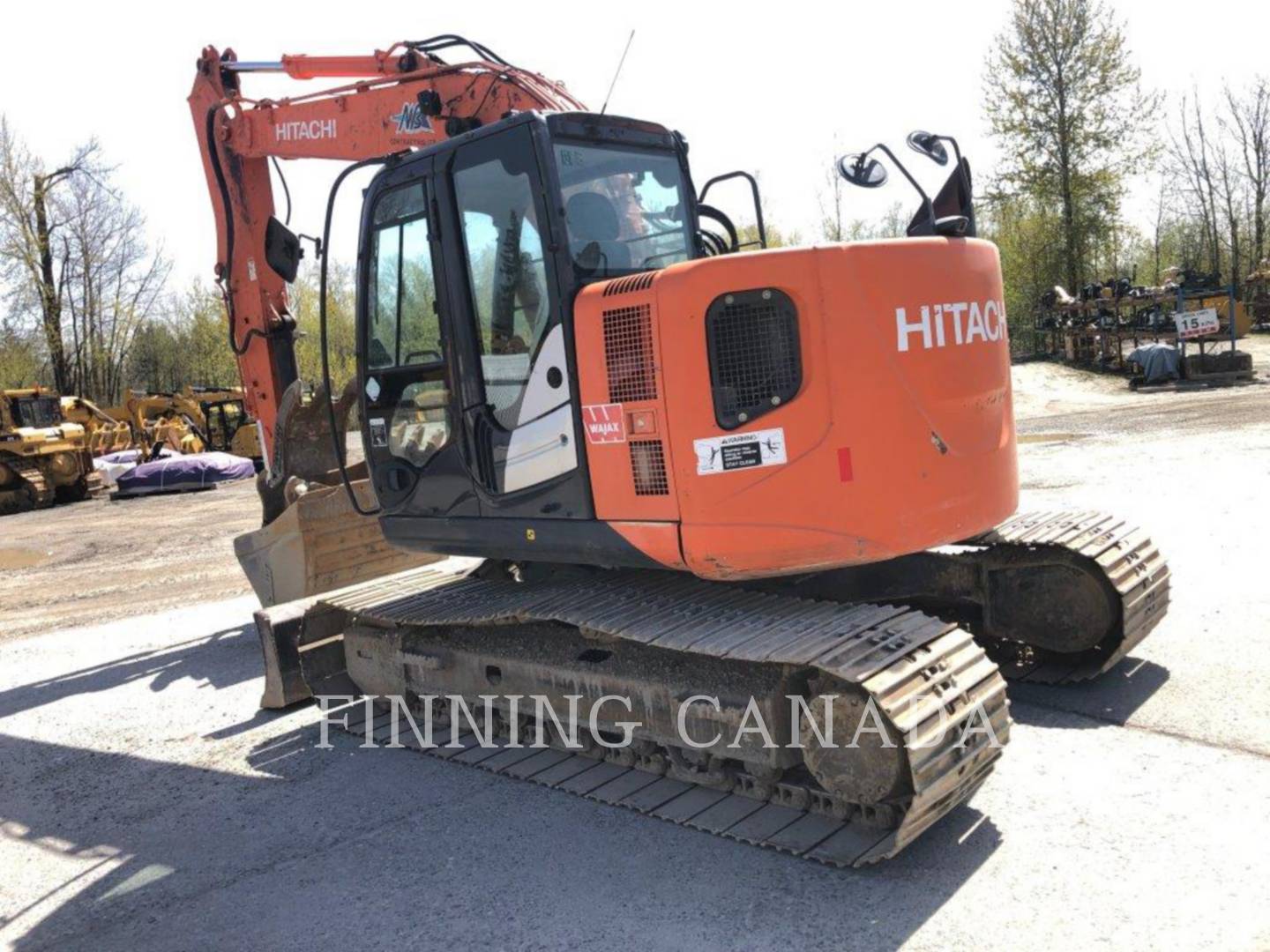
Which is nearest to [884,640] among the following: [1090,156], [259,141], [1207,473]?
[259,141]

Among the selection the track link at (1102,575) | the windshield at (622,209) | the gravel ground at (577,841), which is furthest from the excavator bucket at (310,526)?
the track link at (1102,575)

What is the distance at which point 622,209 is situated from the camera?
4629 millimetres

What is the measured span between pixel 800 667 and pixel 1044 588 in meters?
2.11

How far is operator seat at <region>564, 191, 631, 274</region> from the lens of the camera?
4379mm

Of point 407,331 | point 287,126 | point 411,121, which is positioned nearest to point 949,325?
point 407,331

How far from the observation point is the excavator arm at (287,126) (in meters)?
6.43

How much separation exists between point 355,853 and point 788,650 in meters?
1.89

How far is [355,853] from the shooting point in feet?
13.9

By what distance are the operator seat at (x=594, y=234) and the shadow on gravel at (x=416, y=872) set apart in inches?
88.0

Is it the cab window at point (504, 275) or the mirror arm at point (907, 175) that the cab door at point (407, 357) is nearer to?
the cab window at point (504, 275)

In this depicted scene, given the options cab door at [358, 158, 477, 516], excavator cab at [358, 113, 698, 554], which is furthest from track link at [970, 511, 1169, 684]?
cab door at [358, 158, 477, 516]

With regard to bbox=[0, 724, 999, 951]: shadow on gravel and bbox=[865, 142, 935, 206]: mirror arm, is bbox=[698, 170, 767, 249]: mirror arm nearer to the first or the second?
bbox=[865, 142, 935, 206]: mirror arm

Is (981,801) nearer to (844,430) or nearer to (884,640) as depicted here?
(884,640)

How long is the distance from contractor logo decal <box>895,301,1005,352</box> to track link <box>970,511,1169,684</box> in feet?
4.01
